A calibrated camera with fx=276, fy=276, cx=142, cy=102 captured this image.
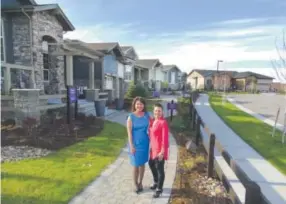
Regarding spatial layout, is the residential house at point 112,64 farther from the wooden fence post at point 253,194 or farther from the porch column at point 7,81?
the wooden fence post at point 253,194

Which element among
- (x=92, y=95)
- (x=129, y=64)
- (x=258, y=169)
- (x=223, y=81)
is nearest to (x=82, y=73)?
(x=92, y=95)

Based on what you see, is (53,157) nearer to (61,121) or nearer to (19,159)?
(19,159)

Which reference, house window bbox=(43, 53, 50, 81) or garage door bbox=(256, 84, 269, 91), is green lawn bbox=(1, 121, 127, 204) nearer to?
house window bbox=(43, 53, 50, 81)

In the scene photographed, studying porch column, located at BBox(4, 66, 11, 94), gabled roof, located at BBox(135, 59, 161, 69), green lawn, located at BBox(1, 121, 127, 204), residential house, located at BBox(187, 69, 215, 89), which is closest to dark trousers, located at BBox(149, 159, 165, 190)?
green lawn, located at BBox(1, 121, 127, 204)

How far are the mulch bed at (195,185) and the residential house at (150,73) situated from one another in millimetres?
32490

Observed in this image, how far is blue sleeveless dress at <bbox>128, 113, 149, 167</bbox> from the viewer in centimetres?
457

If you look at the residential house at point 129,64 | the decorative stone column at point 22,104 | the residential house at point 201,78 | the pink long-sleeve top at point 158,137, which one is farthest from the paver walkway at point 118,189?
the residential house at point 201,78

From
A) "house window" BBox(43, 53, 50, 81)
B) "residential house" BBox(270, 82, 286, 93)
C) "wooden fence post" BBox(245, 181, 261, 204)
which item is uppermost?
"house window" BBox(43, 53, 50, 81)

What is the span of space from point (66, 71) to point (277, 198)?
45.3 feet

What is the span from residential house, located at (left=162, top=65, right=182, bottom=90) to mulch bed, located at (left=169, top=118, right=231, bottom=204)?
151ft

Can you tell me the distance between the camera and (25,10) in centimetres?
1211

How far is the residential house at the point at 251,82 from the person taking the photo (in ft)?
217

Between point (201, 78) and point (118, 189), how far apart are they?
6665cm

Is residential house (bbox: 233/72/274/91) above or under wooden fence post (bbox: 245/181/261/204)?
above
